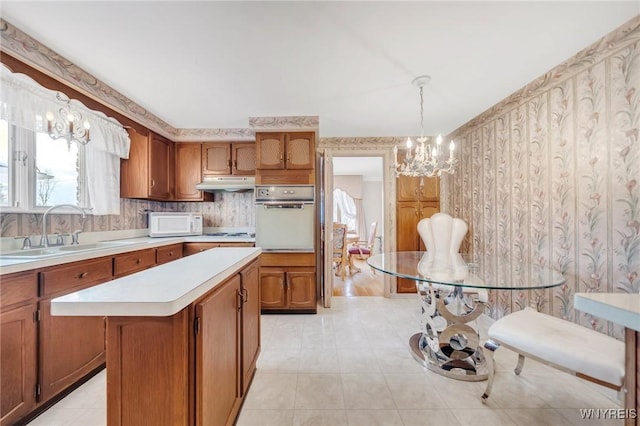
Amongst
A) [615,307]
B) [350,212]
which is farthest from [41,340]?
[350,212]

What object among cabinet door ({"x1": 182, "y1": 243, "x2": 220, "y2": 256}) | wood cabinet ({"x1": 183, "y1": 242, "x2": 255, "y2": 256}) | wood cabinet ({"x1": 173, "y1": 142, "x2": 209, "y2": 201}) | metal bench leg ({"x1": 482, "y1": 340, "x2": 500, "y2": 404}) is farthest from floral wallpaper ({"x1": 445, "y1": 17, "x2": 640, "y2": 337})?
wood cabinet ({"x1": 173, "y1": 142, "x2": 209, "y2": 201})

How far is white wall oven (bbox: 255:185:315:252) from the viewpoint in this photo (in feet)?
9.20

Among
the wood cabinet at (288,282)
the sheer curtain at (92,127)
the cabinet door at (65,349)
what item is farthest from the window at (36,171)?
the wood cabinet at (288,282)

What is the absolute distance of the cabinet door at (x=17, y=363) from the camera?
1227mm

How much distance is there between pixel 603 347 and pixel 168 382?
2000mm

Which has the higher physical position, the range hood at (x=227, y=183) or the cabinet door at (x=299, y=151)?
the cabinet door at (x=299, y=151)

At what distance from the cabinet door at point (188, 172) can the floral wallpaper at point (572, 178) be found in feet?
11.3

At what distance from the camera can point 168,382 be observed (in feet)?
2.56

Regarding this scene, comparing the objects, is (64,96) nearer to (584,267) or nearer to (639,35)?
(639,35)

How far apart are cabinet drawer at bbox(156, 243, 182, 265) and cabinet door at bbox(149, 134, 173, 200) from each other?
0.70m

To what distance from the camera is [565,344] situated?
126 cm

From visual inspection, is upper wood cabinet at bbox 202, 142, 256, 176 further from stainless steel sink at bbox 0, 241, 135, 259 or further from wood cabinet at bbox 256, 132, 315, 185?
stainless steel sink at bbox 0, 241, 135, 259

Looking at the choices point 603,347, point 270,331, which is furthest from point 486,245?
point 270,331

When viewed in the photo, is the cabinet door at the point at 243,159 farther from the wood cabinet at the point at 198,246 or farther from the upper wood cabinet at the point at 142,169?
the wood cabinet at the point at 198,246
